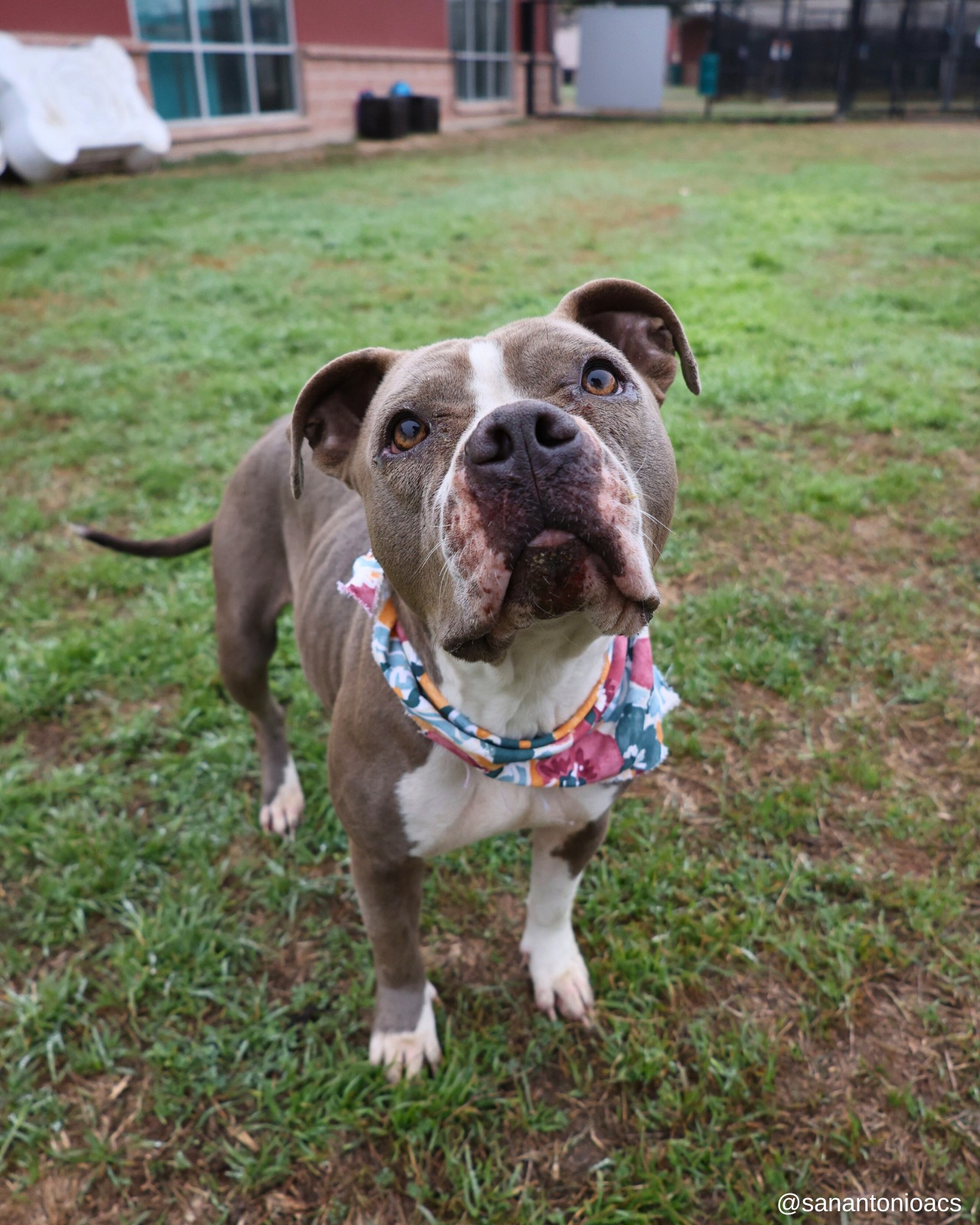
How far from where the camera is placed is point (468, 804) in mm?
2092

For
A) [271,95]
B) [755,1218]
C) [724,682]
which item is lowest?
[755,1218]

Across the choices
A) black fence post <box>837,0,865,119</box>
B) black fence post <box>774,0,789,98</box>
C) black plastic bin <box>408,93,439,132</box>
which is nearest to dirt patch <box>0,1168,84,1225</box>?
black plastic bin <box>408,93,439,132</box>

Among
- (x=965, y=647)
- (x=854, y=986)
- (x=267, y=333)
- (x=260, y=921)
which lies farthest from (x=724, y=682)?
(x=267, y=333)

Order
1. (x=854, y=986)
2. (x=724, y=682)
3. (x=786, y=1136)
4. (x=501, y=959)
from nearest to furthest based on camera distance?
(x=786, y=1136)
(x=854, y=986)
(x=501, y=959)
(x=724, y=682)

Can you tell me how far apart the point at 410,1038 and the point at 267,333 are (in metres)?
6.03

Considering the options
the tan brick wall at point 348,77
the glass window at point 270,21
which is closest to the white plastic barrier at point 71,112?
the glass window at point 270,21

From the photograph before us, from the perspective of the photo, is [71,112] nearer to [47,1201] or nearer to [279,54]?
[279,54]

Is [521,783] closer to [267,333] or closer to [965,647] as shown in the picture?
[965,647]

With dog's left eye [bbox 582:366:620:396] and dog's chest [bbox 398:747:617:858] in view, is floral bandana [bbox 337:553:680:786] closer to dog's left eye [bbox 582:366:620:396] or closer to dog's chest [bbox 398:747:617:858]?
dog's chest [bbox 398:747:617:858]

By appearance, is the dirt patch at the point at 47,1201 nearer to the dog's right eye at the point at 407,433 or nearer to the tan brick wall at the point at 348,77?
the dog's right eye at the point at 407,433

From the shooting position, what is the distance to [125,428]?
5.66m

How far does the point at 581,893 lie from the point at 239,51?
17.8 meters

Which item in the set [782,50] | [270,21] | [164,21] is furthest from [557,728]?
[782,50]

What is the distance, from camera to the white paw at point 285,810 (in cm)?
302
